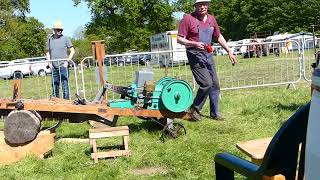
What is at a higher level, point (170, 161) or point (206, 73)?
point (206, 73)

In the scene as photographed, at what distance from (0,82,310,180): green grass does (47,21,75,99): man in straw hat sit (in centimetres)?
203

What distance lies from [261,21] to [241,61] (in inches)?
2152

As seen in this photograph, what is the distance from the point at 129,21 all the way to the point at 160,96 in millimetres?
48313

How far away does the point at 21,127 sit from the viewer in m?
6.05

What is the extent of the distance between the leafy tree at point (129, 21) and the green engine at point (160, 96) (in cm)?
4599

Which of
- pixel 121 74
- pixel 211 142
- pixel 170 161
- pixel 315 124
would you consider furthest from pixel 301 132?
pixel 121 74

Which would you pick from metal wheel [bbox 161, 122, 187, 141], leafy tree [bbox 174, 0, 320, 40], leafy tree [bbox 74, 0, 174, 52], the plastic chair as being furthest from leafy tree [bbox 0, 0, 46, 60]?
the plastic chair

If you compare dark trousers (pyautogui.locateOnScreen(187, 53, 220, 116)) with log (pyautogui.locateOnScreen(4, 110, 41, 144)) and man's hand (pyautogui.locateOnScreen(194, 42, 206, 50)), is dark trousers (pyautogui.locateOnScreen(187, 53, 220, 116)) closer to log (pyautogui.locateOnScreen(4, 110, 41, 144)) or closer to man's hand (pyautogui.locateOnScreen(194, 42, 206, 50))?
man's hand (pyautogui.locateOnScreen(194, 42, 206, 50))

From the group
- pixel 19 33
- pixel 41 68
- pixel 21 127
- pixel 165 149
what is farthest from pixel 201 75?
pixel 19 33

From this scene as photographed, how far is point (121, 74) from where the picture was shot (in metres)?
15.3

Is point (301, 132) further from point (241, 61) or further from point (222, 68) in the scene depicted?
point (241, 61)

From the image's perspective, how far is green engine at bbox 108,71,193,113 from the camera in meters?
6.69

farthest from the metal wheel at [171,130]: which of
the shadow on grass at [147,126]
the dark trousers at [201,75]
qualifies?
the dark trousers at [201,75]

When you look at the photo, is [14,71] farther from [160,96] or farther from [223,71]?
[160,96]
